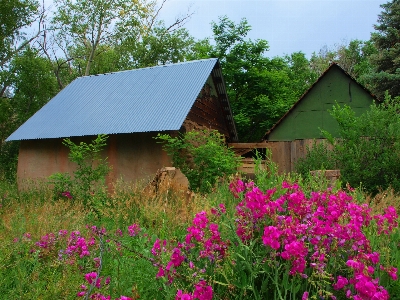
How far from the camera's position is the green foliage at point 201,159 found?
34.2 ft

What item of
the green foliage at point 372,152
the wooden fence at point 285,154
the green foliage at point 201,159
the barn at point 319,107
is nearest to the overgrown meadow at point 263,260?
the green foliage at point 372,152

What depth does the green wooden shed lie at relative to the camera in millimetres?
14531

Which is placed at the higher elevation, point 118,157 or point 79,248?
point 118,157

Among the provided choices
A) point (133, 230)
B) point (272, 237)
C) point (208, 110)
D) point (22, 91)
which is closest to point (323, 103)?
point (208, 110)

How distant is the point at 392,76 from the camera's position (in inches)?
637

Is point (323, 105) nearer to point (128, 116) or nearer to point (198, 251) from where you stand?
point (128, 116)

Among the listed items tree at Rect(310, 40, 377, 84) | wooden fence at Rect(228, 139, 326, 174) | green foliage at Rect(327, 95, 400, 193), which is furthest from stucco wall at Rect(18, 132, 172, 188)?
tree at Rect(310, 40, 377, 84)

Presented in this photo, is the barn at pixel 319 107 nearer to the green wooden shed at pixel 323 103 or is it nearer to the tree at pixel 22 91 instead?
the green wooden shed at pixel 323 103

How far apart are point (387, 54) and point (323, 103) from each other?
15.6 ft

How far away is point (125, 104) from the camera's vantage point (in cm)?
1419

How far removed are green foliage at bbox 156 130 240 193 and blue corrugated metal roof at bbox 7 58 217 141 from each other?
67cm

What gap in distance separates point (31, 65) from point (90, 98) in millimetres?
10538

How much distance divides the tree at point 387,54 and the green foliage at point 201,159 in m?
9.12

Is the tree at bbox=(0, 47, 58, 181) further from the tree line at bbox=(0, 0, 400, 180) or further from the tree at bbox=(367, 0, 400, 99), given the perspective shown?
the tree at bbox=(367, 0, 400, 99)
